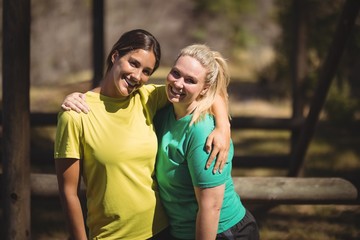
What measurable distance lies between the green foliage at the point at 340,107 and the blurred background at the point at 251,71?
2 cm

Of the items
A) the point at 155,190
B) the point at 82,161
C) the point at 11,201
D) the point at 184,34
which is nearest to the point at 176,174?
the point at 155,190

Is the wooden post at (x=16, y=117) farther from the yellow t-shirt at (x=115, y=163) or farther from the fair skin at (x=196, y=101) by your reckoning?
the fair skin at (x=196, y=101)

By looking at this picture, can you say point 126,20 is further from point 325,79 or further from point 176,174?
point 176,174

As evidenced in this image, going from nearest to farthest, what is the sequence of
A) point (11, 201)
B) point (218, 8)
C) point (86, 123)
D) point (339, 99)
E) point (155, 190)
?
point (86, 123)
point (155, 190)
point (11, 201)
point (339, 99)
point (218, 8)

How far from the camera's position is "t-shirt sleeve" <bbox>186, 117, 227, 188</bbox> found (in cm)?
Result: 252

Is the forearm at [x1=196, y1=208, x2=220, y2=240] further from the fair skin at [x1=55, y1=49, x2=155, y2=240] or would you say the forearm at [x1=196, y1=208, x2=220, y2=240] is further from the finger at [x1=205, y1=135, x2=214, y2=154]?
the fair skin at [x1=55, y1=49, x2=155, y2=240]

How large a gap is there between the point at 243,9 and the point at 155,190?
455 inches

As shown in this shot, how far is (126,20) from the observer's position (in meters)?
14.0

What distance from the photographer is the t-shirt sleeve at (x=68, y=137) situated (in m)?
2.53

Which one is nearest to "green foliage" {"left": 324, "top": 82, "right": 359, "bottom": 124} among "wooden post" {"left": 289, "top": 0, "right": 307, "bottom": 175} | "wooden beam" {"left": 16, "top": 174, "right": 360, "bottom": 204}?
"wooden post" {"left": 289, "top": 0, "right": 307, "bottom": 175}

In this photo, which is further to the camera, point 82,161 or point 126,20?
point 126,20

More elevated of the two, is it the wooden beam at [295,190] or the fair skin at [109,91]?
the fair skin at [109,91]

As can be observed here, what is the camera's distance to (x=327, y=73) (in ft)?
15.9

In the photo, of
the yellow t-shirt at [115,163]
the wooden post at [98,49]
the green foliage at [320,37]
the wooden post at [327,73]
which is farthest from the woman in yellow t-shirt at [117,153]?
the green foliage at [320,37]
